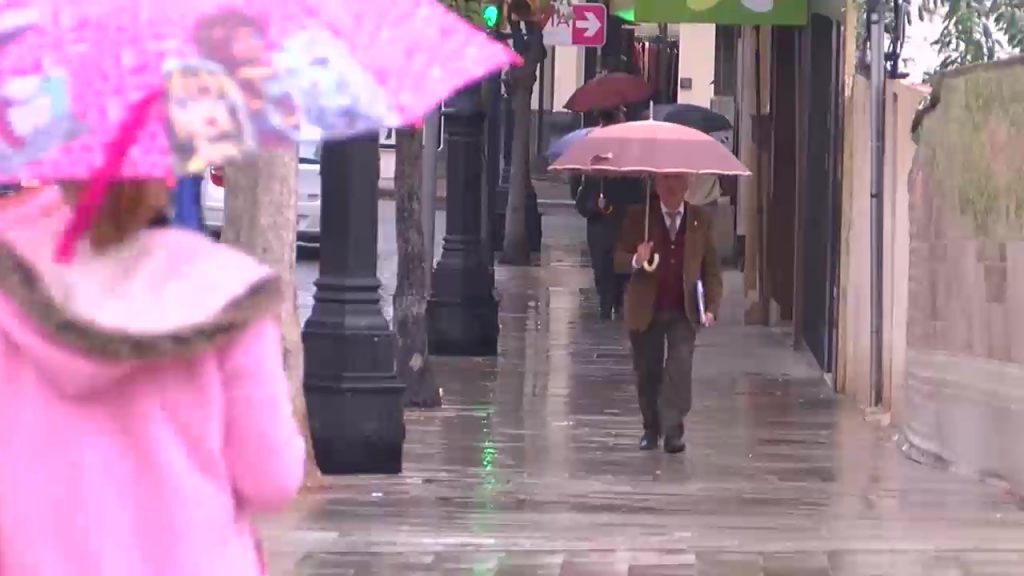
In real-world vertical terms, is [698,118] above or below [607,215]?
above

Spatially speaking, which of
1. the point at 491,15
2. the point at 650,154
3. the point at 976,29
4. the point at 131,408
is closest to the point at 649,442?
the point at 650,154

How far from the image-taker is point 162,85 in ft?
11.7

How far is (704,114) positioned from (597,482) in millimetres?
11405

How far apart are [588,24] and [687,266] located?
14489mm

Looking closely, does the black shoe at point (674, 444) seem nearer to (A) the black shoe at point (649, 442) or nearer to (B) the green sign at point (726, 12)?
(A) the black shoe at point (649, 442)

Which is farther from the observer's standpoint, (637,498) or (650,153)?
(650,153)

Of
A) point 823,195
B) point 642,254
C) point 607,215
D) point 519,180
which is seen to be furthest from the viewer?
point 519,180

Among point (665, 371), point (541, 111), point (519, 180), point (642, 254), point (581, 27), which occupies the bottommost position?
point (665, 371)

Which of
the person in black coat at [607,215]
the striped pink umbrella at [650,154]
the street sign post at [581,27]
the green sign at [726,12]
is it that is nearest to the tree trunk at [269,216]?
the striped pink umbrella at [650,154]

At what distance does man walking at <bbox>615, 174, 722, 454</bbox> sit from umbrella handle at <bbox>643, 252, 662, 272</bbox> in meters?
0.01

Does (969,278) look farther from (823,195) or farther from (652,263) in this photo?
(823,195)

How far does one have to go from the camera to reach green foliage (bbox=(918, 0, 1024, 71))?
460 inches

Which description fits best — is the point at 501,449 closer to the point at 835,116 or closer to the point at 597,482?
the point at 597,482

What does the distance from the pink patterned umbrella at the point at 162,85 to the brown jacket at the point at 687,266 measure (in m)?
6.63
